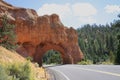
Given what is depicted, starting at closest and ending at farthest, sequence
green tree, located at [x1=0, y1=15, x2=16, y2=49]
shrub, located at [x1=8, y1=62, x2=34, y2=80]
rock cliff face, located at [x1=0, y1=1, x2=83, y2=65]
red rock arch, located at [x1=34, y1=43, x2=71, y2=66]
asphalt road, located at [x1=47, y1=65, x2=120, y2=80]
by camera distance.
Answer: shrub, located at [x1=8, y1=62, x2=34, y2=80]
asphalt road, located at [x1=47, y1=65, x2=120, y2=80]
green tree, located at [x1=0, y1=15, x2=16, y2=49]
rock cliff face, located at [x1=0, y1=1, x2=83, y2=65]
red rock arch, located at [x1=34, y1=43, x2=71, y2=66]

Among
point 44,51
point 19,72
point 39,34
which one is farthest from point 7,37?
point 19,72

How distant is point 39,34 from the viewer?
65.6 meters

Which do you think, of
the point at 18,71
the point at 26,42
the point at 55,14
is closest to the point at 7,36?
the point at 26,42

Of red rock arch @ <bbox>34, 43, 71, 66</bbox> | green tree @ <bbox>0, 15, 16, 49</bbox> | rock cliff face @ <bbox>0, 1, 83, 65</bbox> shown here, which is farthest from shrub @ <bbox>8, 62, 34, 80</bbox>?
red rock arch @ <bbox>34, 43, 71, 66</bbox>

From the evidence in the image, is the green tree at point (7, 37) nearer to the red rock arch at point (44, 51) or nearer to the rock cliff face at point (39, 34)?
the rock cliff face at point (39, 34)

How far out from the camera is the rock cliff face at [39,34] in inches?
2422

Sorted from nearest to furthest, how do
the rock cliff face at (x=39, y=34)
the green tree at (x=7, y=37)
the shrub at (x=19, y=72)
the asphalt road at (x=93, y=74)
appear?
1. the shrub at (x=19, y=72)
2. the asphalt road at (x=93, y=74)
3. the green tree at (x=7, y=37)
4. the rock cliff face at (x=39, y=34)

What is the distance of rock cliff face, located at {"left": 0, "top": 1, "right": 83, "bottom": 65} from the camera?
202ft

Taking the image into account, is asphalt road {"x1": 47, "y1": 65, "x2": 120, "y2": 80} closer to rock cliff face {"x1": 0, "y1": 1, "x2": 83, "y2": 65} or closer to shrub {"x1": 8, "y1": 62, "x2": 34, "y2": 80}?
shrub {"x1": 8, "y1": 62, "x2": 34, "y2": 80}

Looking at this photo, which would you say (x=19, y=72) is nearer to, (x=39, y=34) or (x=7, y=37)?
(x=7, y=37)

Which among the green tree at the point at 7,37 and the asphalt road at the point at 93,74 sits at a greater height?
the green tree at the point at 7,37

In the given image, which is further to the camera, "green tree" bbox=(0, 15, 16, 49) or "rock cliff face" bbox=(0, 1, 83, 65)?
"rock cliff face" bbox=(0, 1, 83, 65)

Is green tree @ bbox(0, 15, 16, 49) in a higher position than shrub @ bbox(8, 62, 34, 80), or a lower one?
higher

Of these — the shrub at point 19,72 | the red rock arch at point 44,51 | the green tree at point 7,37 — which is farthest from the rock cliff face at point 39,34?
the shrub at point 19,72
